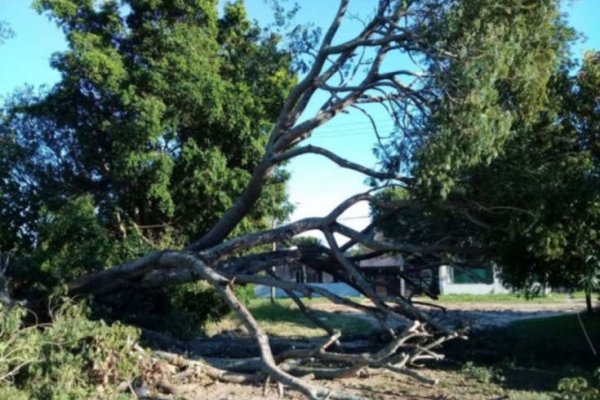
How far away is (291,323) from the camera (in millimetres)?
20984

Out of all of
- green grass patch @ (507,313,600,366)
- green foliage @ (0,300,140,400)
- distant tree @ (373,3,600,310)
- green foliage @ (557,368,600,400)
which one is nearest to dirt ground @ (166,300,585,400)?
green foliage @ (0,300,140,400)

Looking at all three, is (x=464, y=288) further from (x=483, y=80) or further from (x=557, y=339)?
(x=483, y=80)

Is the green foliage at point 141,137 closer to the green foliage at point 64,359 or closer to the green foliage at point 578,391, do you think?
the green foliage at point 64,359

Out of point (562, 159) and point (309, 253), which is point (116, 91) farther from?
point (562, 159)

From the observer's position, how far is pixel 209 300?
54.6ft

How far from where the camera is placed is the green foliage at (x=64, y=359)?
807 centimetres

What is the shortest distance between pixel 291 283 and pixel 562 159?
4765mm

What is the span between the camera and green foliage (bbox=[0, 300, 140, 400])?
8.07m

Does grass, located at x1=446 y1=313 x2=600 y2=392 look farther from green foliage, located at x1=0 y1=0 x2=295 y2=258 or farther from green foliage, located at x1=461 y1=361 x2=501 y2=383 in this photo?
green foliage, located at x1=0 y1=0 x2=295 y2=258

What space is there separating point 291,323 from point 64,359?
12.8 meters

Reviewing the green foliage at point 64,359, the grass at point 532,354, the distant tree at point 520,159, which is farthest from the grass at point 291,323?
the green foliage at point 64,359

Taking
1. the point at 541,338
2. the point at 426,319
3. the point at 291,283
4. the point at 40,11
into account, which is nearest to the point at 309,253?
the point at 291,283

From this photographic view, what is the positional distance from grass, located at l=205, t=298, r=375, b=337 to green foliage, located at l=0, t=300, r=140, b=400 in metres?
8.99

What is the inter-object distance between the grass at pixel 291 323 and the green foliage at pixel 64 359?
8.99 meters
